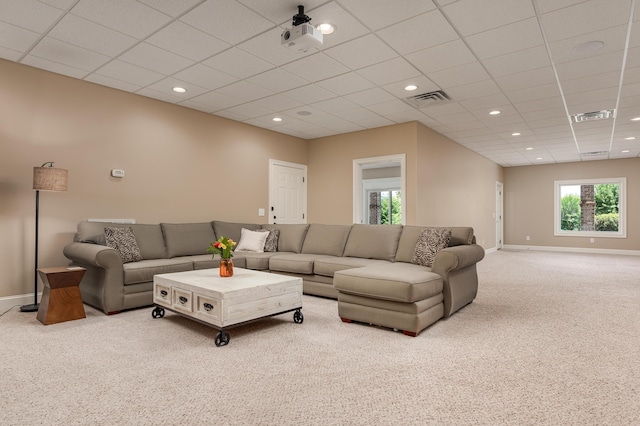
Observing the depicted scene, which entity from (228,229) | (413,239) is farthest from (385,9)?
(228,229)

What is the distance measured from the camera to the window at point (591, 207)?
10.2 meters

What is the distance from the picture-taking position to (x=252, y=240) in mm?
5500

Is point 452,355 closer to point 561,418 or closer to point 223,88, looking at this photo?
point 561,418

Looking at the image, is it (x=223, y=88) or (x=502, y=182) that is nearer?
(x=223, y=88)

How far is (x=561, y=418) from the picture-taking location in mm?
1795

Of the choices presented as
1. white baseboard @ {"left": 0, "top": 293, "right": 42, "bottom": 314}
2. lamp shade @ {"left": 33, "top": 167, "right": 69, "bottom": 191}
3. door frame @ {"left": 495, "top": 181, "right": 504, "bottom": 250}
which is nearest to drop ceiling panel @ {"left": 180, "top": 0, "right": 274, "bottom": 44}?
lamp shade @ {"left": 33, "top": 167, "right": 69, "bottom": 191}

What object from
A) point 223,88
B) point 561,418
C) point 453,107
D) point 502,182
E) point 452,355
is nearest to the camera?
point 561,418

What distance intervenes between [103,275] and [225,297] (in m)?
1.66

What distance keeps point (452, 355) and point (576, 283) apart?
414cm

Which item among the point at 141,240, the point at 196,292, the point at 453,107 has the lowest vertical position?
the point at 196,292

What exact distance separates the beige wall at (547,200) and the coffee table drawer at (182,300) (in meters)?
11.3

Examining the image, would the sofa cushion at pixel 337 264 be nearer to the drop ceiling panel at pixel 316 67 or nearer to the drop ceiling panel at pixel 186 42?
the drop ceiling panel at pixel 316 67

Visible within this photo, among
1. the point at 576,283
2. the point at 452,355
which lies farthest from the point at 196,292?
the point at 576,283

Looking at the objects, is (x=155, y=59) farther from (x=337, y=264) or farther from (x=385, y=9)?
(x=337, y=264)
